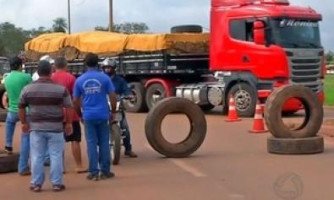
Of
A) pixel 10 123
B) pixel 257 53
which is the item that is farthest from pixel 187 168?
pixel 257 53

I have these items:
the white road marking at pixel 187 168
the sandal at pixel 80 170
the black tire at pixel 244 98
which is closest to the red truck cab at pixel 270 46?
the black tire at pixel 244 98

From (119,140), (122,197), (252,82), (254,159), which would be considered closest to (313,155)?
(254,159)

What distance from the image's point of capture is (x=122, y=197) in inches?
344

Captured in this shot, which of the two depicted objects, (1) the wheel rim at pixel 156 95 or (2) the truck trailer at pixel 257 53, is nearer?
(2) the truck trailer at pixel 257 53

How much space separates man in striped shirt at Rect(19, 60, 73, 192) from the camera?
9.13 meters

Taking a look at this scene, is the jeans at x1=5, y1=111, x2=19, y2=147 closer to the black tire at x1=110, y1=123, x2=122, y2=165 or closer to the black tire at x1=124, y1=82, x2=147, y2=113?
the black tire at x1=110, y1=123, x2=122, y2=165

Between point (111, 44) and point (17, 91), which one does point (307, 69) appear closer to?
point (111, 44)

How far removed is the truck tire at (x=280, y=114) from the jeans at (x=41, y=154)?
496cm

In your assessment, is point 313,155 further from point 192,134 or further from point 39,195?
point 39,195

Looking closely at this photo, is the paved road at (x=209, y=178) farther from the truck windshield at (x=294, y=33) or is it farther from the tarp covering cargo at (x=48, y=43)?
the tarp covering cargo at (x=48, y=43)

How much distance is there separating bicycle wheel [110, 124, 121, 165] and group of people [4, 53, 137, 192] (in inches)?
28.2

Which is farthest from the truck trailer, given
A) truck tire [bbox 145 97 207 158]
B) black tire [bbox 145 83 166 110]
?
truck tire [bbox 145 97 207 158]

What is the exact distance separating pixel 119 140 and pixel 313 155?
11.3 ft

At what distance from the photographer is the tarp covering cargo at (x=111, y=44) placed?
24016 mm
